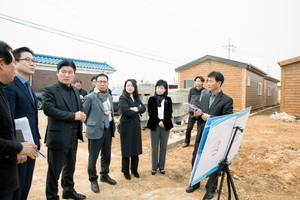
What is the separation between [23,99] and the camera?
7.52 feet

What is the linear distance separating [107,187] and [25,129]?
204 centimetres

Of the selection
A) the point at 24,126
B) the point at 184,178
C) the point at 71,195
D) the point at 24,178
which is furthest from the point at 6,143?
the point at 184,178

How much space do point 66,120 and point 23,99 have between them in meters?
0.59

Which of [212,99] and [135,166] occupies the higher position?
[212,99]

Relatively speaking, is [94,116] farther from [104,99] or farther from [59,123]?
[59,123]

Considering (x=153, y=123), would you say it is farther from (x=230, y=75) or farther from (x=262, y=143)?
(x=230, y=75)

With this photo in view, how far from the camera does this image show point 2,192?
1528 millimetres

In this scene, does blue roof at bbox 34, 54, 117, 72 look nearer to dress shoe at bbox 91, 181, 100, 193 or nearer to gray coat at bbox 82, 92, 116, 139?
gray coat at bbox 82, 92, 116, 139

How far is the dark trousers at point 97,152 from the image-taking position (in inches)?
134

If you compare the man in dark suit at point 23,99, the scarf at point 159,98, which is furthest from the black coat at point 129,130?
the man in dark suit at point 23,99

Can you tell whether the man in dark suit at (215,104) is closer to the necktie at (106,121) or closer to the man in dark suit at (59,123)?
the necktie at (106,121)

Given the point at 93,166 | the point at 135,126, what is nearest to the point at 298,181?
the point at 135,126

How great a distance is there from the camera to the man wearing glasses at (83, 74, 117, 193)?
3.41m

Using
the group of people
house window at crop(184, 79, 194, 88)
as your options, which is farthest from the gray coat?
house window at crop(184, 79, 194, 88)
